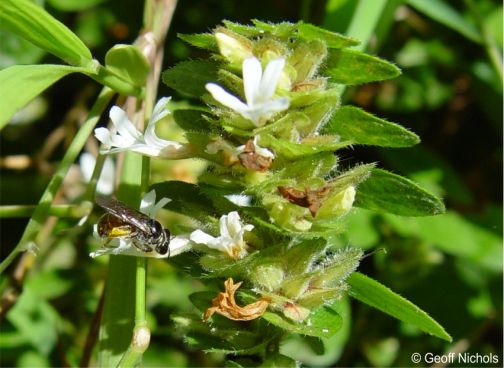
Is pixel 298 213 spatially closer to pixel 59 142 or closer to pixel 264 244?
pixel 264 244

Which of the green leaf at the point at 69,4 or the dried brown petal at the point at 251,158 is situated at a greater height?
the dried brown petal at the point at 251,158

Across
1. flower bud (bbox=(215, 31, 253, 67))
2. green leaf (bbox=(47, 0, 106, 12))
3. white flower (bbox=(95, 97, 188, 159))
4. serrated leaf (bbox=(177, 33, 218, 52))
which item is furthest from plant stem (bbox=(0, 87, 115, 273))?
green leaf (bbox=(47, 0, 106, 12))

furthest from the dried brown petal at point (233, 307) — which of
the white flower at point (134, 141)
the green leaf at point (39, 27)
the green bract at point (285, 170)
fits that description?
the green leaf at point (39, 27)

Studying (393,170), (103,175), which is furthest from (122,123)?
(393,170)

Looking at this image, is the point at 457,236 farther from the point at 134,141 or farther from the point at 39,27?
the point at 39,27

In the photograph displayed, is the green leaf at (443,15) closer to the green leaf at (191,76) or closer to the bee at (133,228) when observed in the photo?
the green leaf at (191,76)

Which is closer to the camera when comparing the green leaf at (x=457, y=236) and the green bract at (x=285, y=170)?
the green bract at (x=285, y=170)

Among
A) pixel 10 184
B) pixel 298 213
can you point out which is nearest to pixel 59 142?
pixel 10 184

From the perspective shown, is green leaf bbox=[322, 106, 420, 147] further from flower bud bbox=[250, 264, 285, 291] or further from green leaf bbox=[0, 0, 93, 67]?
green leaf bbox=[0, 0, 93, 67]
